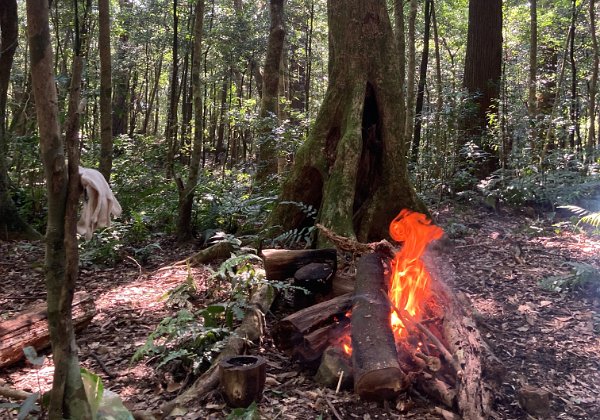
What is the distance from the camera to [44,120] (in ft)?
8.31

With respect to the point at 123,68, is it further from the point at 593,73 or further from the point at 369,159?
the point at 593,73

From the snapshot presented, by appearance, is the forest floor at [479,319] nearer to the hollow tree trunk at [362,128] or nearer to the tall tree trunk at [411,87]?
the hollow tree trunk at [362,128]

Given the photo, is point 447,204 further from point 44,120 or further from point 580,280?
point 44,120

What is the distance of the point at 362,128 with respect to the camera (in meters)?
6.88

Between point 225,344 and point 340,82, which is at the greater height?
point 340,82

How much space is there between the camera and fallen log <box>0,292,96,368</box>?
4.22 m

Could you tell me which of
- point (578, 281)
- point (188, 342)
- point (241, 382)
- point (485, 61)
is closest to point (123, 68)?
point (485, 61)

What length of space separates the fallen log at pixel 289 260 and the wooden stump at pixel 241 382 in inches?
68.3

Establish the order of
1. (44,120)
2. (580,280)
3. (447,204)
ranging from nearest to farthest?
(44,120)
(580,280)
(447,204)

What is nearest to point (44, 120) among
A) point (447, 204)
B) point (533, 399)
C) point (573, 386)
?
point (533, 399)

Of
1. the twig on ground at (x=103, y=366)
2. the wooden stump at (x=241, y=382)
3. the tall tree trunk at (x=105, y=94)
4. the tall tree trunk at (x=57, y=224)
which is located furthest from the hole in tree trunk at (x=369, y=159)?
the tall tree trunk at (x=105, y=94)

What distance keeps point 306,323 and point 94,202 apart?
2.20 m

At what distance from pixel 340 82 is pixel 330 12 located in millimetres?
1084

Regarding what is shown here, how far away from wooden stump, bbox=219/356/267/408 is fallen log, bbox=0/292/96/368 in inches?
80.5
